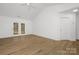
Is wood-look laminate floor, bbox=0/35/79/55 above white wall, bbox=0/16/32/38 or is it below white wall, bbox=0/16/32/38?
below

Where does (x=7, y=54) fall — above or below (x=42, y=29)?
below

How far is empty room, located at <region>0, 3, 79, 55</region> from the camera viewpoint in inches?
99.1

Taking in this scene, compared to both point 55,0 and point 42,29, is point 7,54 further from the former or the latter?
point 55,0

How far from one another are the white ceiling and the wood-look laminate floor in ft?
0.64

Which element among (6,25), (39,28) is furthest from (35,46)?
(6,25)

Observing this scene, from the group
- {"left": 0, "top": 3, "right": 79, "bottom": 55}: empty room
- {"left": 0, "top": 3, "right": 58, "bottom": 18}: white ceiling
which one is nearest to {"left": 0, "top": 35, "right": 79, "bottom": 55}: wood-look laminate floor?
{"left": 0, "top": 3, "right": 79, "bottom": 55}: empty room

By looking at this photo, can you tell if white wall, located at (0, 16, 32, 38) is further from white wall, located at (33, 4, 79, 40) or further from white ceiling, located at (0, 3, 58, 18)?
white wall, located at (33, 4, 79, 40)

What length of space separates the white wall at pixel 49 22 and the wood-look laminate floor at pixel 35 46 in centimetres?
5

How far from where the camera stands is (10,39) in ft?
8.29

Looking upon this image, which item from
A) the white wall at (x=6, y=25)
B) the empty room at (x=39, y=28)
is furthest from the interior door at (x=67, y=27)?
the white wall at (x=6, y=25)

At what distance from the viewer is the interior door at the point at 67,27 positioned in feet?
8.28

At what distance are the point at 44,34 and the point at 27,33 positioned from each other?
15 centimetres
